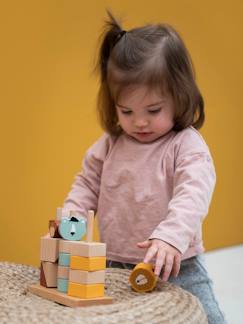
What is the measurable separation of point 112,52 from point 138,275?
44 centimetres

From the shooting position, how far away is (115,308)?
73 cm

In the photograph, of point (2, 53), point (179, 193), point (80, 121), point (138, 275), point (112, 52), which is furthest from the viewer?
point (80, 121)

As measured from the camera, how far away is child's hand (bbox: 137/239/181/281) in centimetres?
83

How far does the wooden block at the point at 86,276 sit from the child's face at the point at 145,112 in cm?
32

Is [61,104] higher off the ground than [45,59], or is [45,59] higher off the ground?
[45,59]

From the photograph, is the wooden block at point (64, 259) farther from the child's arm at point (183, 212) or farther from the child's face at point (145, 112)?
the child's face at point (145, 112)

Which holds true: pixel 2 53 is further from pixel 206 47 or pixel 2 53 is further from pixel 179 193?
pixel 179 193

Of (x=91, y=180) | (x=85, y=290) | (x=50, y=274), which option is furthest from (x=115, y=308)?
(x=91, y=180)

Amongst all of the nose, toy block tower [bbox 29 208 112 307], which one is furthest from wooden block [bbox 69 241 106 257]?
the nose

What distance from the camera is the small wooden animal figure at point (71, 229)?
844 mm

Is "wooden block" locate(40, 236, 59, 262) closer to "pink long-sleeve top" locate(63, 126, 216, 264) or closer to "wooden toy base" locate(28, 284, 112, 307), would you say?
"wooden toy base" locate(28, 284, 112, 307)

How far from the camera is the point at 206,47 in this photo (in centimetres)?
199

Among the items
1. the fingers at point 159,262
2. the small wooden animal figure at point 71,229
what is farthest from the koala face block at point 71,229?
the fingers at point 159,262

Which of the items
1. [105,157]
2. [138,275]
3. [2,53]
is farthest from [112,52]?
[2,53]
